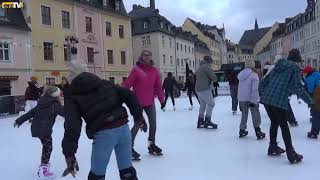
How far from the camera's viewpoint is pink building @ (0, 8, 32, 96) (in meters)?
27.3

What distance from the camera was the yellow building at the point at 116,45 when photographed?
127 ft

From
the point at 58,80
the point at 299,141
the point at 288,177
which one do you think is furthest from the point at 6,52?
the point at 288,177

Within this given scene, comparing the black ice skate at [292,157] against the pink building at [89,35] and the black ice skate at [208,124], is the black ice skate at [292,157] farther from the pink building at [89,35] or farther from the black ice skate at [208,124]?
the pink building at [89,35]

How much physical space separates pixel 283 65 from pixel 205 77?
408 cm

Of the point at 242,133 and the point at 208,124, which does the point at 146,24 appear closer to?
the point at 208,124

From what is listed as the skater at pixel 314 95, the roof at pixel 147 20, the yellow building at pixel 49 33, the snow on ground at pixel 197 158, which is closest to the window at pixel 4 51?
the yellow building at pixel 49 33

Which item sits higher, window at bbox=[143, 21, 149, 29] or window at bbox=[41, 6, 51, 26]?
window at bbox=[143, 21, 149, 29]

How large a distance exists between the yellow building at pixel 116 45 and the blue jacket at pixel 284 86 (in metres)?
32.0

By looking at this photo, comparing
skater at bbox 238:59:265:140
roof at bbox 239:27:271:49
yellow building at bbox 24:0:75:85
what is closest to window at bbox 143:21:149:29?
yellow building at bbox 24:0:75:85

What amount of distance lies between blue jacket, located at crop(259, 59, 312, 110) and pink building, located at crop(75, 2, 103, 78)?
28620 millimetres

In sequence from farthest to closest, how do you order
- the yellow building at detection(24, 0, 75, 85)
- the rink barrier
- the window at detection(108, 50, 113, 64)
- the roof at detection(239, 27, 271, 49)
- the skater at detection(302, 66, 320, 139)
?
the roof at detection(239, 27, 271, 49), the window at detection(108, 50, 113, 64), the yellow building at detection(24, 0, 75, 85), the rink barrier, the skater at detection(302, 66, 320, 139)

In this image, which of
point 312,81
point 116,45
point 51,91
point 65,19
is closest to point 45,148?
point 51,91

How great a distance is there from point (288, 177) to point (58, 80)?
91.3 ft

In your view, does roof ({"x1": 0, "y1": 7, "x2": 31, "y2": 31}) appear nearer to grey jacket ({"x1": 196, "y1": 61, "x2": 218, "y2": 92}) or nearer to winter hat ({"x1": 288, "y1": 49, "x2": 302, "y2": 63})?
grey jacket ({"x1": 196, "y1": 61, "x2": 218, "y2": 92})
